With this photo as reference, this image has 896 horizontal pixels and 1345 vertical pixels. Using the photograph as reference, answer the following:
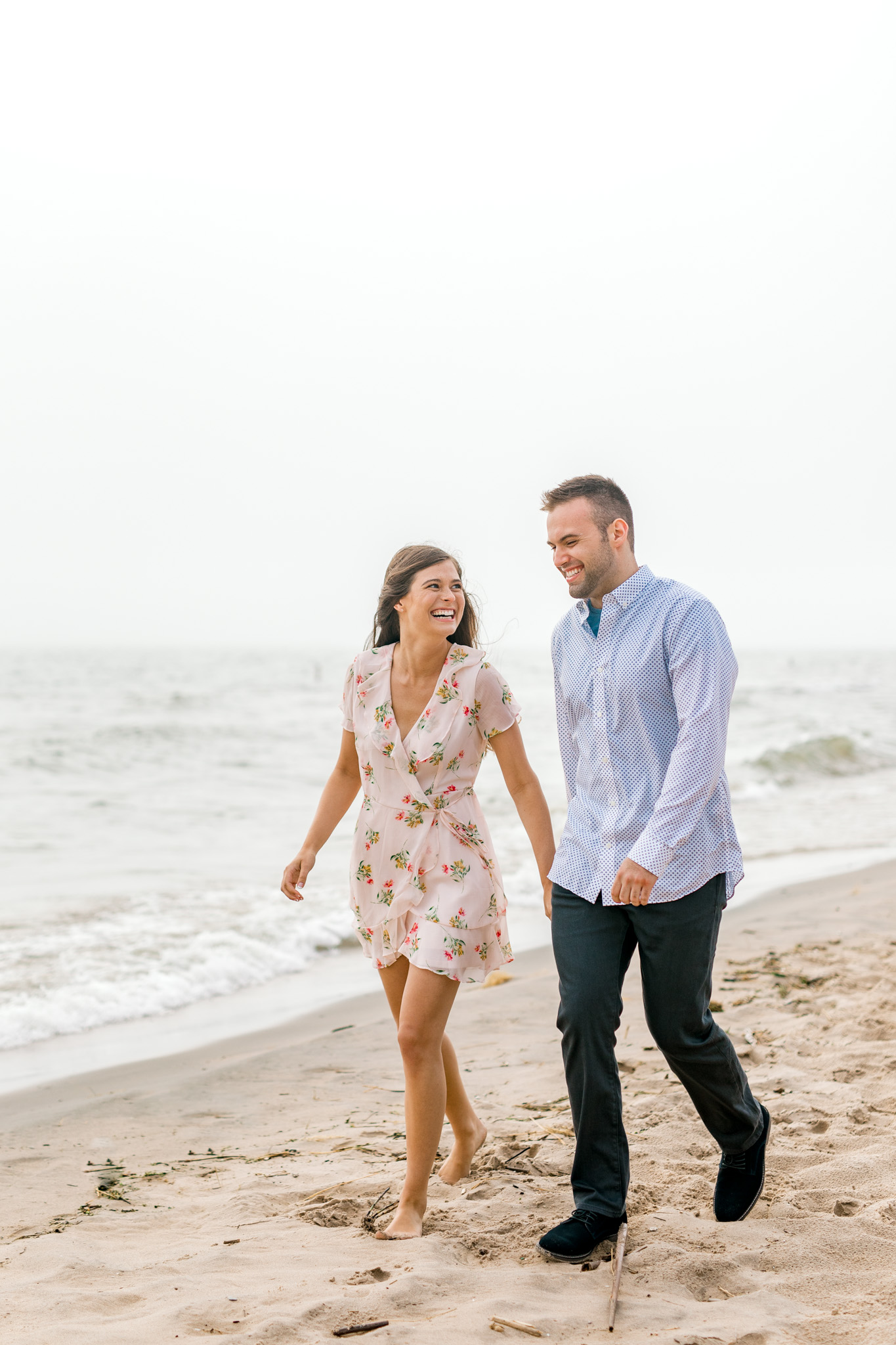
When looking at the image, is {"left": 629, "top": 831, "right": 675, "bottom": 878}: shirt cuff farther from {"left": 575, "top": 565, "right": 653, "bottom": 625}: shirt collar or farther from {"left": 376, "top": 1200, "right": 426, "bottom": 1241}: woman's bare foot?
{"left": 376, "top": 1200, "right": 426, "bottom": 1241}: woman's bare foot

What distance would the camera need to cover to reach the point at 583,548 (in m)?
3.01

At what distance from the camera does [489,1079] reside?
4.77 m

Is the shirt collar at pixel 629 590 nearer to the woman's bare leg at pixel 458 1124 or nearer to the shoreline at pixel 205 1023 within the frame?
the woman's bare leg at pixel 458 1124

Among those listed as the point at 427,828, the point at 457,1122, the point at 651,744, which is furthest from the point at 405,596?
the point at 457,1122

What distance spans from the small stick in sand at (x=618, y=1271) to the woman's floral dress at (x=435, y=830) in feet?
2.59

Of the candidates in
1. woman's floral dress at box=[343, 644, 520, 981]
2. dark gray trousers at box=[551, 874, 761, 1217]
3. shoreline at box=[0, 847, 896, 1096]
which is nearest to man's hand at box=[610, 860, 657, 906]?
dark gray trousers at box=[551, 874, 761, 1217]

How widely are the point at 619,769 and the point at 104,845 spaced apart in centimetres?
846

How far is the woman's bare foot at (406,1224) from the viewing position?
10.0 feet

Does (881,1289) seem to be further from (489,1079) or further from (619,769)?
(489,1079)

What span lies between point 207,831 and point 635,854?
9300 mm

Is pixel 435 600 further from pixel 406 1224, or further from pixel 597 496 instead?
pixel 406 1224

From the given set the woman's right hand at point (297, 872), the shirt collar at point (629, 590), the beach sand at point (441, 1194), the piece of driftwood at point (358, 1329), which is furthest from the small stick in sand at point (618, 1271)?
the shirt collar at point (629, 590)

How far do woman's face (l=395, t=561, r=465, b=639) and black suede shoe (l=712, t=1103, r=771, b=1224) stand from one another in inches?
67.3

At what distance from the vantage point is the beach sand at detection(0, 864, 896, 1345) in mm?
2596
